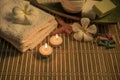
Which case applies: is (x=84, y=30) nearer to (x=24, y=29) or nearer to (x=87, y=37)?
(x=87, y=37)

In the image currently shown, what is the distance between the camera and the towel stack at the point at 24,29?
91 centimetres

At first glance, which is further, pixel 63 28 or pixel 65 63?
pixel 63 28

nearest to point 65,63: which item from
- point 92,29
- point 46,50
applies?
point 46,50

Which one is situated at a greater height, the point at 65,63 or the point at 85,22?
the point at 85,22

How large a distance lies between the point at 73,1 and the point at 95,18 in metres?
0.13

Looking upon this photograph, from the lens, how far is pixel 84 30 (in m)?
1.01

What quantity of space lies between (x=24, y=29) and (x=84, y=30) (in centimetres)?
27

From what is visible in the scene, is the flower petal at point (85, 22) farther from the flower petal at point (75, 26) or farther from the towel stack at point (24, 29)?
the towel stack at point (24, 29)

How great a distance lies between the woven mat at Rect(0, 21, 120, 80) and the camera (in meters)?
0.89

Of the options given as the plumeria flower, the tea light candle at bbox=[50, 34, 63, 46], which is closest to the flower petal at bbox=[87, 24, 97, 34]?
the plumeria flower

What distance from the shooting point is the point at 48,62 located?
0.93m

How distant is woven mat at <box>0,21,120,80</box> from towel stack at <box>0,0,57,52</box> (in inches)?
1.4

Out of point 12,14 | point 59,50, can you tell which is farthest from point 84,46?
point 12,14

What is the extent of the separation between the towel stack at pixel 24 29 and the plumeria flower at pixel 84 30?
10 centimetres
